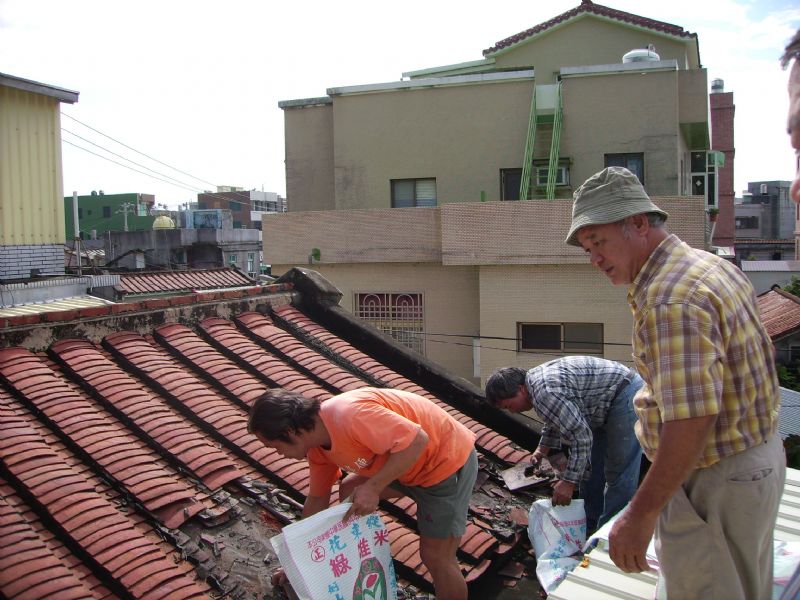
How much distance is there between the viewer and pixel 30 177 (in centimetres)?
1486

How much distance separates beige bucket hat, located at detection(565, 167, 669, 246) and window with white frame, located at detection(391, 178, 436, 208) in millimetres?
17271

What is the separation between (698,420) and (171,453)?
2.79 m

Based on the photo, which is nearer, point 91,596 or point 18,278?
point 91,596

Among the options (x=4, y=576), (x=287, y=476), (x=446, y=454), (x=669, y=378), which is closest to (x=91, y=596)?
(x=4, y=576)

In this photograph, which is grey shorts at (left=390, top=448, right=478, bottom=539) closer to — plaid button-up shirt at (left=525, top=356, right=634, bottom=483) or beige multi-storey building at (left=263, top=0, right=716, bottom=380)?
plaid button-up shirt at (left=525, top=356, right=634, bottom=483)

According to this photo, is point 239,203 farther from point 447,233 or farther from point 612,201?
point 612,201

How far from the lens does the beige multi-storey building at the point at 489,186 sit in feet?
51.8

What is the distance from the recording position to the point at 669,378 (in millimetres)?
2252

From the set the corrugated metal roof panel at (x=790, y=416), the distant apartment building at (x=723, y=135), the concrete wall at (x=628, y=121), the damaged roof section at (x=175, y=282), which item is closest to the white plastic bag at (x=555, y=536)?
the corrugated metal roof panel at (x=790, y=416)

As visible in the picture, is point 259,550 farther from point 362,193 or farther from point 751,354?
point 362,193

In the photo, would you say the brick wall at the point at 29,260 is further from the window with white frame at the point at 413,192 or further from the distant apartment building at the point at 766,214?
→ the distant apartment building at the point at 766,214

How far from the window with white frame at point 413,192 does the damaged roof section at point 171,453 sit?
14.2m

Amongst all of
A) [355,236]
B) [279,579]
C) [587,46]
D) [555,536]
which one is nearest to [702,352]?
[279,579]

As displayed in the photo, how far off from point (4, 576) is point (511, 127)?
17.7m
